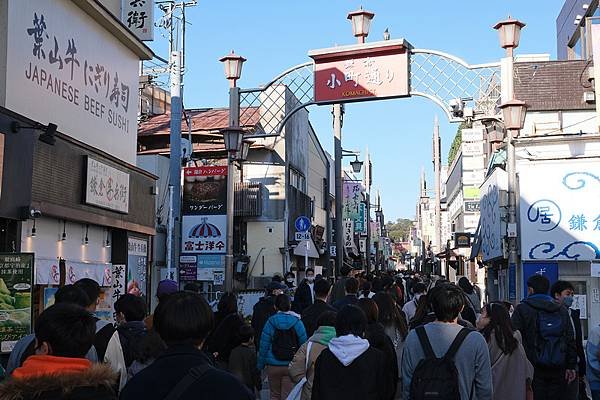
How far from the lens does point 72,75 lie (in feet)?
44.0

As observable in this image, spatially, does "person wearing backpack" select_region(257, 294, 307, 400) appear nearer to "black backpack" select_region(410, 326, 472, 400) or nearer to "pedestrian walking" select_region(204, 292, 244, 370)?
"pedestrian walking" select_region(204, 292, 244, 370)

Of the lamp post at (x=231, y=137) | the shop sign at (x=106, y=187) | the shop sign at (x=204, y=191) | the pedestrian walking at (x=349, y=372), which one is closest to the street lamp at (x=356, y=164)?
the shop sign at (x=204, y=191)

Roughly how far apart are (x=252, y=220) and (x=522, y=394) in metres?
22.3

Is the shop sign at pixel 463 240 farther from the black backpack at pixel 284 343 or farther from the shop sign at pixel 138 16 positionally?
the black backpack at pixel 284 343

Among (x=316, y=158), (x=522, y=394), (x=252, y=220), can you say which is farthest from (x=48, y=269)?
(x=316, y=158)

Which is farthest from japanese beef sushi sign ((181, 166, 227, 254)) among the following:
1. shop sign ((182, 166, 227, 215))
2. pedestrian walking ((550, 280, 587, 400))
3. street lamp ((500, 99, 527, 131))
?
pedestrian walking ((550, 280, 587, 400))

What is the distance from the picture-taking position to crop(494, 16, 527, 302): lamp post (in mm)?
15234

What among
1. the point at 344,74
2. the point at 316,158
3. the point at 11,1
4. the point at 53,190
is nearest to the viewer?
the point at 11,1

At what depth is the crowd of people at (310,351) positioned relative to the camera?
3355mm

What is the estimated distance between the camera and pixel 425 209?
102 metres

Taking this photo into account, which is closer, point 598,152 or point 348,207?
point 598,152

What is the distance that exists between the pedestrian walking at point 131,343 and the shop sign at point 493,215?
12.9 meters

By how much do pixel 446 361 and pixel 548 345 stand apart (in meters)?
3.03

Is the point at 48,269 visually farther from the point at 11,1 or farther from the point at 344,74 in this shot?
the point at 344,74
